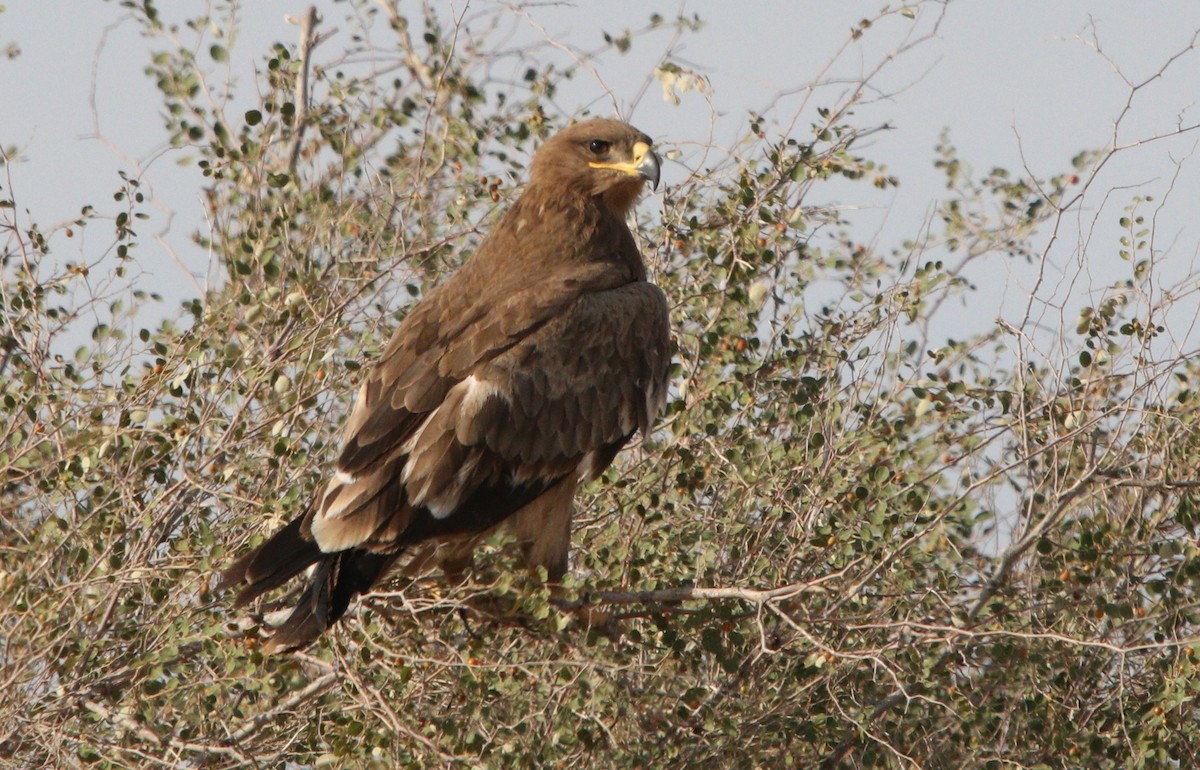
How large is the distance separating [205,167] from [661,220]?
1.59m

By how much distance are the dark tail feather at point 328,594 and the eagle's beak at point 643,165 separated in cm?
174

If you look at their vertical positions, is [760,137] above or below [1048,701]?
above

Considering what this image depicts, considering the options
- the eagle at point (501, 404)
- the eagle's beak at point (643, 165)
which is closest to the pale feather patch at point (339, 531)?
the eagle at point (501, 404)

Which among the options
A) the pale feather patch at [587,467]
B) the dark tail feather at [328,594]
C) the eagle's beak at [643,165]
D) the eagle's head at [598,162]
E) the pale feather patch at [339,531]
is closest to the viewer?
the dark tail feather at [328,594]

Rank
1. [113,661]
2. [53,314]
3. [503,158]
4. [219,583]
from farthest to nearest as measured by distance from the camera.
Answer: [503,158]
[53,314]
[113,661]
[219,583]

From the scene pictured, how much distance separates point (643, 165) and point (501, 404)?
45.3 inches

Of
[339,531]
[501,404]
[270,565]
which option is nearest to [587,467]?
[501,404]

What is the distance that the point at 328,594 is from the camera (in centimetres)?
545

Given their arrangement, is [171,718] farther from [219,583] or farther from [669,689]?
[669,689]

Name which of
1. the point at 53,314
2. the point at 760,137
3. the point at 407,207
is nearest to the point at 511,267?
the point at 407,207

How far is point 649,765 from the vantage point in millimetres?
5625

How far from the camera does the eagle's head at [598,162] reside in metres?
6.84

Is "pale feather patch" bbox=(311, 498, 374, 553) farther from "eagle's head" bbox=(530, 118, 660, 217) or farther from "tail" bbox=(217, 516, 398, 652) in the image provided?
"eagle's head" bbox=(530, 118, 660, 217)

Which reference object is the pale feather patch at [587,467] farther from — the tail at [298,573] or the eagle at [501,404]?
the tail at [298,573]
